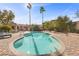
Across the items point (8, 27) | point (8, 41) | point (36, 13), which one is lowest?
point (8, 41)

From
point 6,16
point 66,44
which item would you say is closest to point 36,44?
point 66,44

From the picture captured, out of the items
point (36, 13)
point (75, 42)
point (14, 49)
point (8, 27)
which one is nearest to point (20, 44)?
point (14, 49)

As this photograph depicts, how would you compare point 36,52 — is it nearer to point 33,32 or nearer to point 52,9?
point 33,32

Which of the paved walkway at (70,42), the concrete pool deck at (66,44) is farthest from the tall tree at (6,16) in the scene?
the paved walkway at (70,42)

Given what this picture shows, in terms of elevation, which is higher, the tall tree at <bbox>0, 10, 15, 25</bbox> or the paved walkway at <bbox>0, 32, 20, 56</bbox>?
the tall tree at <bbox>0, 10, 15, 25</bbox>

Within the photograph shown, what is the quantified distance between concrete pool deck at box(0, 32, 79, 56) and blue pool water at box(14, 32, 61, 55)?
0.30ft

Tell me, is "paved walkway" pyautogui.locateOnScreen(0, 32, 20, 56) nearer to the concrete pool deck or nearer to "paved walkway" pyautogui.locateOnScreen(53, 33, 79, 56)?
the concrete pool deck

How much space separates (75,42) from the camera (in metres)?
3.25

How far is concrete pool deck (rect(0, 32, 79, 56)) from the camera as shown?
128 inches

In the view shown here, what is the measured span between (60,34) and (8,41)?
79cm

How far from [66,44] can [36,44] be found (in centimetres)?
45

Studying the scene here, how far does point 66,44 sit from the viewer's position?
3.28m

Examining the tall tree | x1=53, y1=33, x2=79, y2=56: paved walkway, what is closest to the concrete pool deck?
x1=53, y1=33, x2=79, y2=56: paved walkway

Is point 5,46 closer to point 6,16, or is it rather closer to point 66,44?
point 6,16
